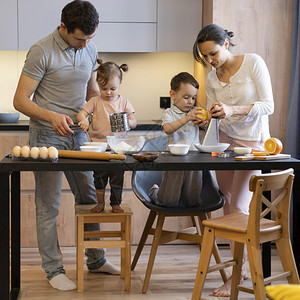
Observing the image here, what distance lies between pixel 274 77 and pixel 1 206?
213 centimetres

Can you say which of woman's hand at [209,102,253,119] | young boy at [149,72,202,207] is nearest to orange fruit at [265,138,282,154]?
woman's hand at [209,102,253,119]

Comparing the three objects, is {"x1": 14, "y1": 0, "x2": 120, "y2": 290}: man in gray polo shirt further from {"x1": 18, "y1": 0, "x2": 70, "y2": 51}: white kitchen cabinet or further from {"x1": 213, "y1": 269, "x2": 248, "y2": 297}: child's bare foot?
{"x1": 18, "y1": 0, "x2": 70, "y2": 51}: white kitchen cabinet

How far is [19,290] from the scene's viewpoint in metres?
3.07

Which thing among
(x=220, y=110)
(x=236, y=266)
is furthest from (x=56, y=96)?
(x=236, y=266)

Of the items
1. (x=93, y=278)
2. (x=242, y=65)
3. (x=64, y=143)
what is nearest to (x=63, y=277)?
(x=93, y=278)

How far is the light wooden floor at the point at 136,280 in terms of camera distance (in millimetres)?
2988

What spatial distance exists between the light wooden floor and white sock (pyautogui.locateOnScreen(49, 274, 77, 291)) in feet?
0.09

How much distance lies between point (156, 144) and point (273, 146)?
632 millimetres

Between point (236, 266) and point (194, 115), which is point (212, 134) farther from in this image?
point (236, 266)

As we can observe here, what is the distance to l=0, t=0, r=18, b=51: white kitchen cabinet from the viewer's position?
13.4 ft

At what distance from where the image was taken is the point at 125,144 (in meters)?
2.69

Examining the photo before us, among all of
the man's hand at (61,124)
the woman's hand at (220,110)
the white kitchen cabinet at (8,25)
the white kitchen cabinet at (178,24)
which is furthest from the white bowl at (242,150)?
the white kitchen cabinet at (8,25)

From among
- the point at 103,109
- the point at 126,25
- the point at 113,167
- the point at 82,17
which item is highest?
the point at 126,25

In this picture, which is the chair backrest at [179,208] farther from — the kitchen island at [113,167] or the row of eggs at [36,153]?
the row of eggs at [36,153]
